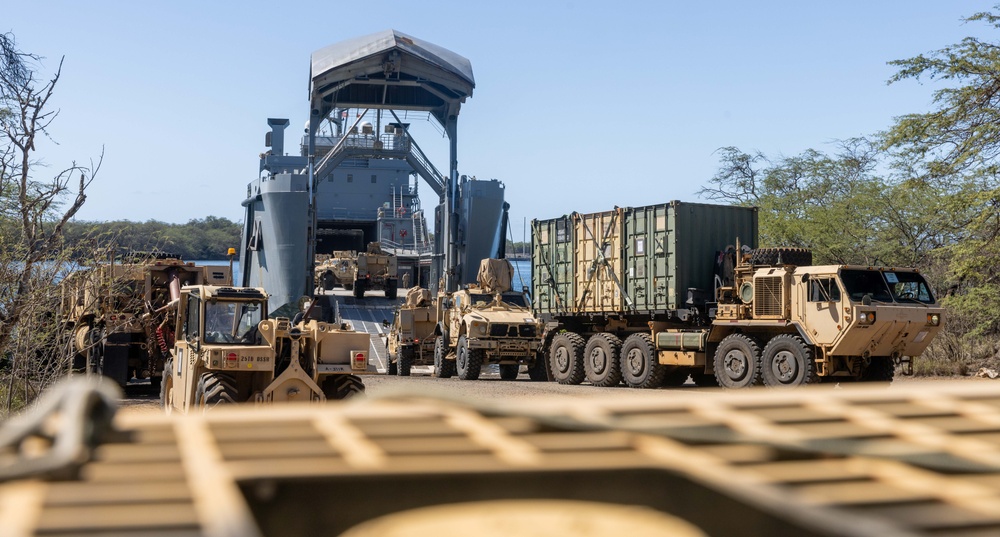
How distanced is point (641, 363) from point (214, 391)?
11.8 meters

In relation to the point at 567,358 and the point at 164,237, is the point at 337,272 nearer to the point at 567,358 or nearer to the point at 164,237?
the point at 567,358

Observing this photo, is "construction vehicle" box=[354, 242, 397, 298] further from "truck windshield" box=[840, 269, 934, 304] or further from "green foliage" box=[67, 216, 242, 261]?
"truck windshield" box=[840, 269, 934, 304]

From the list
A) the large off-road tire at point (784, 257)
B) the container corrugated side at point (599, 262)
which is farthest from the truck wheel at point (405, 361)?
the large off-road tire at point (784, 257)

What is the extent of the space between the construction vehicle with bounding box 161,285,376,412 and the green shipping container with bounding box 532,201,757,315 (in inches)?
377

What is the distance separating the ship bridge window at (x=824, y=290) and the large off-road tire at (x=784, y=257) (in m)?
1.32

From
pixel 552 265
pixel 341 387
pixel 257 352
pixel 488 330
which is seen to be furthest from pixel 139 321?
pixel 552 265

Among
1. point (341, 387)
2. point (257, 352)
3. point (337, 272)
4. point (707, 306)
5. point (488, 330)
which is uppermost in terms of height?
point (337, 272)

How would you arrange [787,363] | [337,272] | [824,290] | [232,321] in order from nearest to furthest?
[232,321], [824,290], [787,363], [337,272]

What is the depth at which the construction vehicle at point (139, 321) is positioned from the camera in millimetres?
18531

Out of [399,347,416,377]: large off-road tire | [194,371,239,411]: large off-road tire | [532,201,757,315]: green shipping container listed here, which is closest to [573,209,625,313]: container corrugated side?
[532,201,757,315]: green shipping container

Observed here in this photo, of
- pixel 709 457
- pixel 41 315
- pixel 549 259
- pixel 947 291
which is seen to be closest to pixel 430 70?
pixel 549 259

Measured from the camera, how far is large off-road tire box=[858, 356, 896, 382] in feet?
59.3

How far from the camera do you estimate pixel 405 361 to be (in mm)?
25672

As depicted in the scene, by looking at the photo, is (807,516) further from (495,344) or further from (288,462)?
(495,344)
